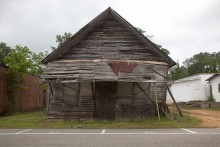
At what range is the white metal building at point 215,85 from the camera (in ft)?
132

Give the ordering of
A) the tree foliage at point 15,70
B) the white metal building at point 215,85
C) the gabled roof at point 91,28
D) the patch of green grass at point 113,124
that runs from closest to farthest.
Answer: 1. the patch of green grass at point 113,124
2. the gabled roof at point 91,28
3. the tree foliage at point 15,70
4. the white metal building at point 215,85

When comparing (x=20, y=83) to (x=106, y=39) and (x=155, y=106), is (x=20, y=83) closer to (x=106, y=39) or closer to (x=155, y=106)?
(x=106, y=39)

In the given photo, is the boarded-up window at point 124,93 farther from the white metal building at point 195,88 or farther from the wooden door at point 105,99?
the white metal building at point 195,88

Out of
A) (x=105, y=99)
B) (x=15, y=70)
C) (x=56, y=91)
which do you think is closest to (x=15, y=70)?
(x=15, y=70)

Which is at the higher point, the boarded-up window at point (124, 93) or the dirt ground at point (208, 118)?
the boarded-up window at point (124, 93)

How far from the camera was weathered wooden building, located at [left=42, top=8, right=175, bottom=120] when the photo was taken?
1988 cm

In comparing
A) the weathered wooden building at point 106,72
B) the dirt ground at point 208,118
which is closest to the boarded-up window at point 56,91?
the weathered wooden building at point 106,72

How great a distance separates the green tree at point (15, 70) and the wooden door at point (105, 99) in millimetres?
9783

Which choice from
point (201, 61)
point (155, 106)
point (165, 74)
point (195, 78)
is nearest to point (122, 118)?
point (155, 106)

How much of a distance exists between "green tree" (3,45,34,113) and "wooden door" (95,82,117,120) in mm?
9783

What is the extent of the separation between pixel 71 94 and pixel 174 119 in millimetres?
6672

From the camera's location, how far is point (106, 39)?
69.3 feet

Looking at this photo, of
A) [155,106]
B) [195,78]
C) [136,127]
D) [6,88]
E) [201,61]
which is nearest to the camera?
[136,127]

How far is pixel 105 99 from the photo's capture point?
20094mm
